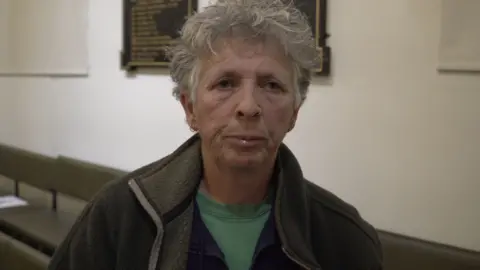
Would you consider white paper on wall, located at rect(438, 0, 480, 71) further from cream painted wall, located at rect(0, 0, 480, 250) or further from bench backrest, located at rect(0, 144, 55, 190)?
bench backrest, located at rect(0, 144, 55, 190)

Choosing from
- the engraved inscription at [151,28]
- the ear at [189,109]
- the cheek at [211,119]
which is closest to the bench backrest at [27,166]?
the engraved inscription at [151,28]

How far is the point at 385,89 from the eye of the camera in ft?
8.53

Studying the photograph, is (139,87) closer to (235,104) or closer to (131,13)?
(131,13)

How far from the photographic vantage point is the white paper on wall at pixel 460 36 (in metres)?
2.26

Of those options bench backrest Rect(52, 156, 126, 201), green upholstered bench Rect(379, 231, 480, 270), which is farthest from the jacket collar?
bench backrest Rect(52, 156, 126, 201)

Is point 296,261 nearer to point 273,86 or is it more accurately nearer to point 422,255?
point 273,86

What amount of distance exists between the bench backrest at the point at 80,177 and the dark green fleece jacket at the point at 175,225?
268cm

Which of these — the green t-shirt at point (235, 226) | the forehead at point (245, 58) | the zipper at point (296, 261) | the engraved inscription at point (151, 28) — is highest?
the engraved inscription at point (151, 28)

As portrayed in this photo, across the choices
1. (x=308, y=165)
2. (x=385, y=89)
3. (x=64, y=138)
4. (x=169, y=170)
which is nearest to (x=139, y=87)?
(x=64, y=138)

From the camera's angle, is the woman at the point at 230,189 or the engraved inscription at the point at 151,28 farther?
the engraved inscription at the point at 151,28

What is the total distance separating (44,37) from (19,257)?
81.6 inches

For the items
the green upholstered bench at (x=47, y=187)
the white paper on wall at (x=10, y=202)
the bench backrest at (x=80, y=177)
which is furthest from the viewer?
the white paper on wall at (x=10, y=202)

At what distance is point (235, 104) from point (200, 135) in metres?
0.14

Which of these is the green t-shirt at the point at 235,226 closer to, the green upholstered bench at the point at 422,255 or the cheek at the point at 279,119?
Answer: the cheek at the point at 279,119
